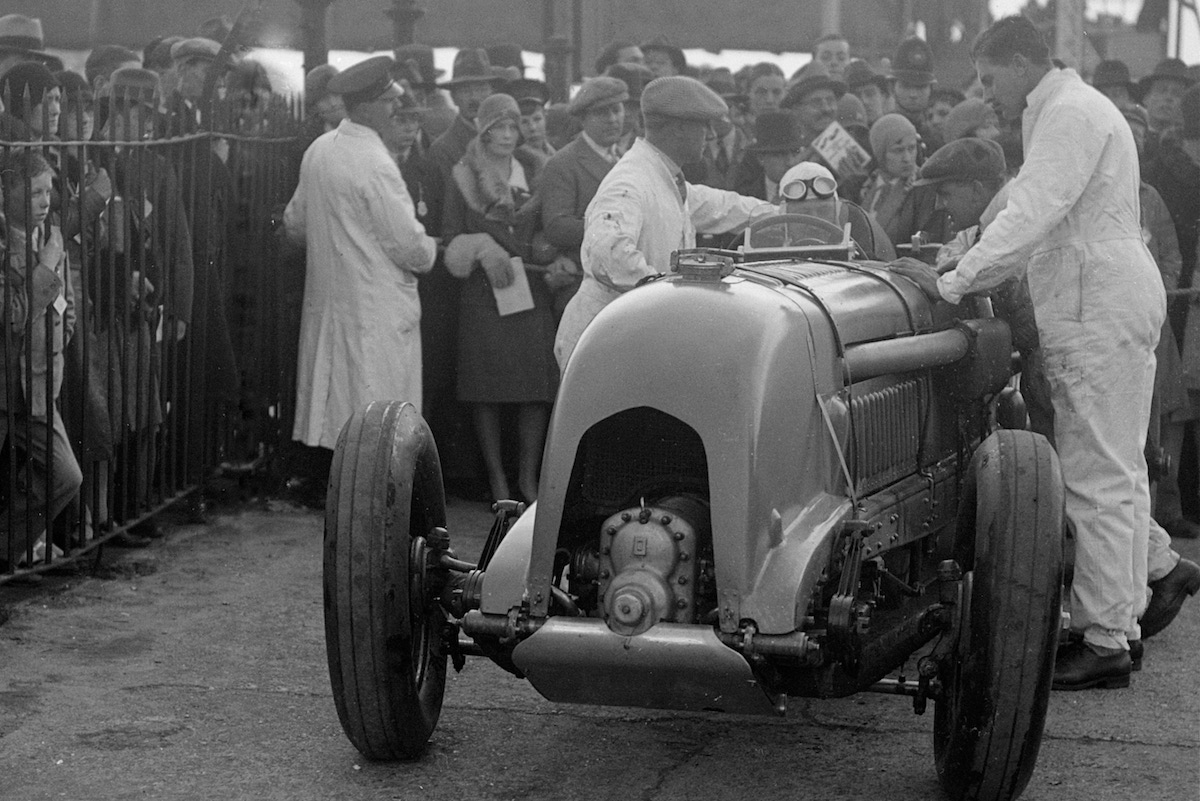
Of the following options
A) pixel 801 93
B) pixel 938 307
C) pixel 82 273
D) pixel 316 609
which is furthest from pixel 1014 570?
pixel 801 93

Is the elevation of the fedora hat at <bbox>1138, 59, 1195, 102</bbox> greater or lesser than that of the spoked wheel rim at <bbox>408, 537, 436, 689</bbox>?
greater

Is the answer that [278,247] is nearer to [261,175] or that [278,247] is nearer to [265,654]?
[261,175]

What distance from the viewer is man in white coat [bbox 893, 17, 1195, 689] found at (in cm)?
593

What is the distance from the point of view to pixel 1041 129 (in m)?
6.05

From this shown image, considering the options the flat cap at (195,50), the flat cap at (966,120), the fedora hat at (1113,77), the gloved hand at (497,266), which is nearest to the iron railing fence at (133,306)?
Result: the flat cap at (195,50)

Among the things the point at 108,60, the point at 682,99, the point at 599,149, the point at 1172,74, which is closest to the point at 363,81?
the point at 599,149

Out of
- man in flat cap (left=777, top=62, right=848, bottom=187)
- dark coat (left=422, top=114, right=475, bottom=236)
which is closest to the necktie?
man in flat cap (left=777, top=62, right=848, bottom=187)

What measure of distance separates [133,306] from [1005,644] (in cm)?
465

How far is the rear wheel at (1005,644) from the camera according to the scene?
4398 mm

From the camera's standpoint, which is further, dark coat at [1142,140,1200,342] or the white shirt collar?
dark coat at [1142,140,1200,342]

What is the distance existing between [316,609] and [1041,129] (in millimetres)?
3229

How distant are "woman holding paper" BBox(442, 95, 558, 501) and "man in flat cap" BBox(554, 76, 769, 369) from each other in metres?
1.82

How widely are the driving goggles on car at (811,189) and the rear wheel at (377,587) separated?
2.12 m

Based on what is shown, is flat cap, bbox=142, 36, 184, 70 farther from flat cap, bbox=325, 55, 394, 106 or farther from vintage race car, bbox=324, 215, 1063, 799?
vintage race car, bbox=324, 215, 1063, 799
